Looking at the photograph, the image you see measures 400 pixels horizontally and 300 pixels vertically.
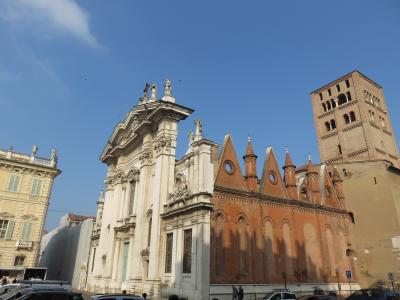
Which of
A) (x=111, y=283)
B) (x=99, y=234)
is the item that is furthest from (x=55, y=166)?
(x=111, y=283)

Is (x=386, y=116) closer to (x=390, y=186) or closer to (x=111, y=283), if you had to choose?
(x=390, y=186)

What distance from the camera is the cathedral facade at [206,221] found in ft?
69.5

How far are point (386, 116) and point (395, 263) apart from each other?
32.8 m

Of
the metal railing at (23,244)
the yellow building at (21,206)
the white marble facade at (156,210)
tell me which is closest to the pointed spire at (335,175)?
the white marble facade at (156,210)

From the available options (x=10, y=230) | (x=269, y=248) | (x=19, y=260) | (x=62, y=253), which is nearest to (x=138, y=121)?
(x=269, y=248)

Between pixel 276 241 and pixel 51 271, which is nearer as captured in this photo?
pixel 276 241

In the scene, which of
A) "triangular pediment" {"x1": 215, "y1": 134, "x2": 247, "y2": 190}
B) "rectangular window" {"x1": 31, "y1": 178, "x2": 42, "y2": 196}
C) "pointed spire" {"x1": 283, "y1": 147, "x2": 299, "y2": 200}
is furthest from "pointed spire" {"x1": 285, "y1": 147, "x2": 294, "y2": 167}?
"rectangular window" {"x1": 31, "y1": 178, "x2": 42, "y2": 196}

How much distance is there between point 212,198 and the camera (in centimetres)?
2170

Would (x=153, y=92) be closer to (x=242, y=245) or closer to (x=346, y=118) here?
(x=242, y=245)

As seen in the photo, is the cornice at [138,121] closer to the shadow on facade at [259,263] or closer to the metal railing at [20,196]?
the metal railing at [20,196]

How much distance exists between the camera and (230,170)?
24.3 m

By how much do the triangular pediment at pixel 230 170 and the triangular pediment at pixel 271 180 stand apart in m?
2.45

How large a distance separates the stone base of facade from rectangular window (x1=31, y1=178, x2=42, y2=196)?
25.0 meters

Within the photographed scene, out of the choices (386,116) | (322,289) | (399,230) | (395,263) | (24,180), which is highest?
(386,116)
